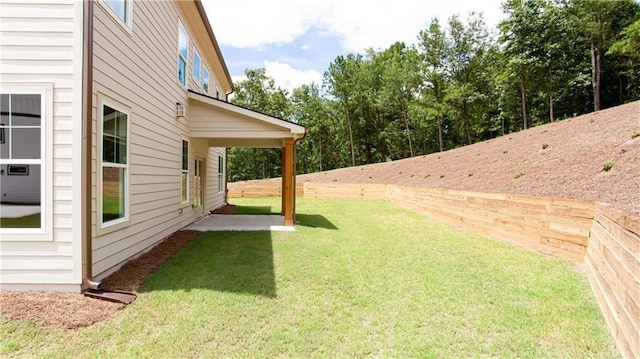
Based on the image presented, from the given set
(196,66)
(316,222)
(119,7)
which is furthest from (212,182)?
(119,7)

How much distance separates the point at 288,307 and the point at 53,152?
10.4 ft

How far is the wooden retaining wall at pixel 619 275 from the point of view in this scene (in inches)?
93.0

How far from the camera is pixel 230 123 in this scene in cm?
774

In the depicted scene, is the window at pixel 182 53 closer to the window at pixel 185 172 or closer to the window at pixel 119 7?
the window at pixel 185 172

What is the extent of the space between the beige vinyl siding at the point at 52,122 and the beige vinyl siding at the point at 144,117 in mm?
304

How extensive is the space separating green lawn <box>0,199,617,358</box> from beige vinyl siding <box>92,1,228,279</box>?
0.86 m

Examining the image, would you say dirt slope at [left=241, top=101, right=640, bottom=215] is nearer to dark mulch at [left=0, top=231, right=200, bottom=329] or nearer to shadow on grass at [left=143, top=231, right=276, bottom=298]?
shadow on grass at [left=143, top=231, right=276, bottom=298]

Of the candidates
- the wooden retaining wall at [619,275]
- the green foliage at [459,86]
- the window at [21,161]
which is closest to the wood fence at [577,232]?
the wooden retaining wall at [619,275]

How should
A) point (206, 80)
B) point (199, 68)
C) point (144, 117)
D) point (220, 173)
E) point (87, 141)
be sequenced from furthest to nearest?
point (220, 173) → point (206, 80) → point (199, 68) → point (144, 117) → point (87, 141)

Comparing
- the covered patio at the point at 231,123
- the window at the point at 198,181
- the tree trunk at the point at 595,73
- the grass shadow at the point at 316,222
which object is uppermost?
the tree trunk at the point at 595,73

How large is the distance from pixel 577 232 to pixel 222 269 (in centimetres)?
542

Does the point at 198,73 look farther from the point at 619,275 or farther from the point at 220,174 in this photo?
the point at 619,275

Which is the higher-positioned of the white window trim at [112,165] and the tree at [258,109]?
the tree at [258,109]

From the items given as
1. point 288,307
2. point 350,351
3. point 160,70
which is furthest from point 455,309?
point 160,70
